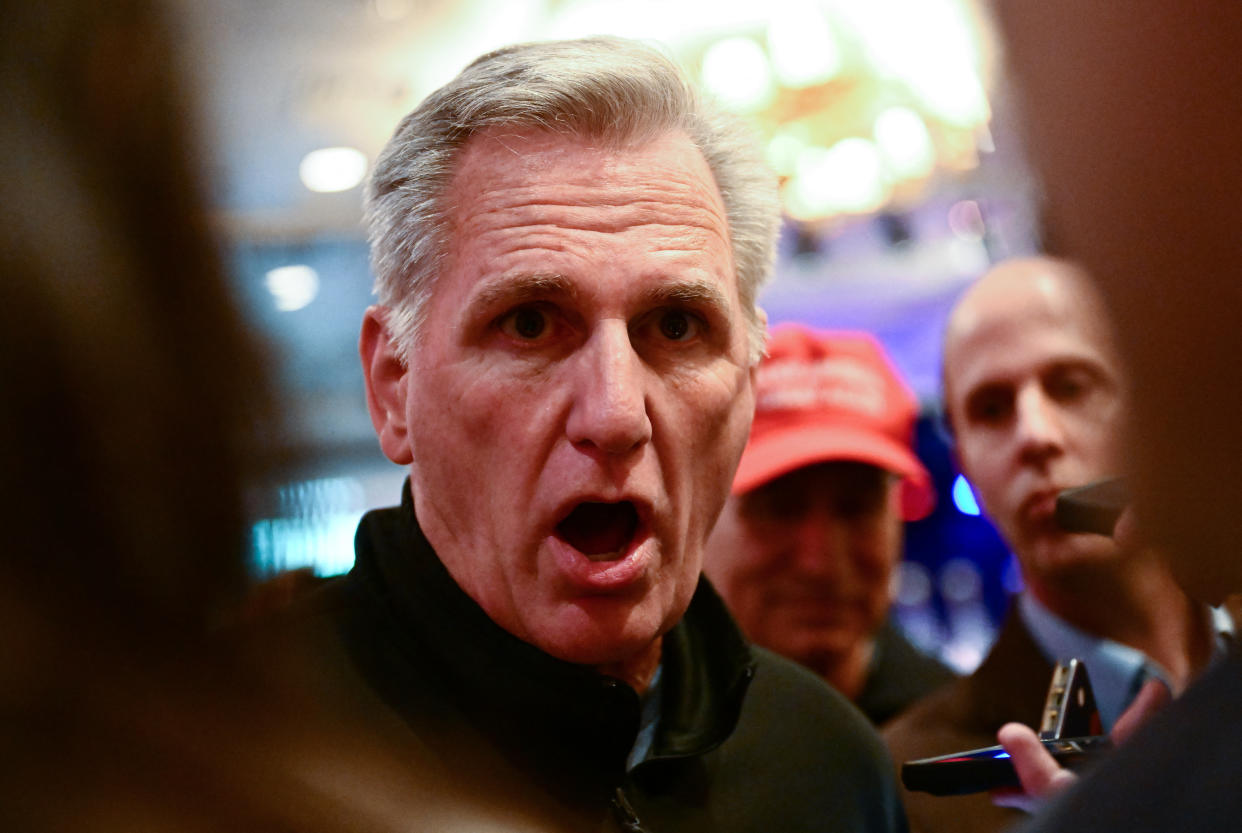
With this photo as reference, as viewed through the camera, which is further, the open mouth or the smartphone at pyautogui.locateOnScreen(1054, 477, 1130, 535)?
the smartphone at pyautogui.locateOnScreen(1054, 477, 1130, 535)

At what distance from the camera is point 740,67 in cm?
339

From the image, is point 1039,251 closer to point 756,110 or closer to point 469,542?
point 469,542

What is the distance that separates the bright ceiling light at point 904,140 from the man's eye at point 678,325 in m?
3.71

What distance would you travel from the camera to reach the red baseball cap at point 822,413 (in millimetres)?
1359

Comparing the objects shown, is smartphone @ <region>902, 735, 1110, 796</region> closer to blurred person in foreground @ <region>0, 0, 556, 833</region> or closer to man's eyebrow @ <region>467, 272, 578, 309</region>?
man's eyebrow @ <region>467, 272, 578, 309</region>

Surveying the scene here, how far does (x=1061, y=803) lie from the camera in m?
0.41

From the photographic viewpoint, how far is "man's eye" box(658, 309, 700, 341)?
66 centimetres

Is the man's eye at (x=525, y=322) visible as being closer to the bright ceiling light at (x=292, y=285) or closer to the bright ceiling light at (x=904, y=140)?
the bright ceiling light at (x=292, y=285)

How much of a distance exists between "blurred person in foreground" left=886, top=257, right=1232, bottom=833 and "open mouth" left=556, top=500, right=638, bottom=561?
433mm

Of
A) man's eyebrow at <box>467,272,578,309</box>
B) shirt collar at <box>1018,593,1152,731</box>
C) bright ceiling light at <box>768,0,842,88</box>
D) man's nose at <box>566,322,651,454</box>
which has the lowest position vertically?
shirt collar at <box>1018,593,1152,731</box>

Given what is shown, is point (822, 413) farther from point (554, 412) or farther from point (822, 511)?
point (554, 412)

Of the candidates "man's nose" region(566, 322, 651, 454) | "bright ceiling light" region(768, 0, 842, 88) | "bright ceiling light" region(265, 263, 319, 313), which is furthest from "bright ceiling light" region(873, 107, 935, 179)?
"bright ceiling light" region(265, 263, 319, 313)

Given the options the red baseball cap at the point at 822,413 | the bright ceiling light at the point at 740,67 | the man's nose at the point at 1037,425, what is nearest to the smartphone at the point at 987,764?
the man's nose at the point at 1037,425

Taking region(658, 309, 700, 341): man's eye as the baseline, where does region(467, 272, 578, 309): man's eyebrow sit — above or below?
above
